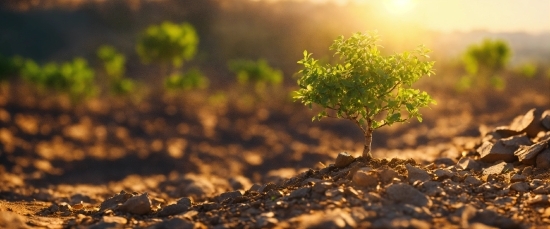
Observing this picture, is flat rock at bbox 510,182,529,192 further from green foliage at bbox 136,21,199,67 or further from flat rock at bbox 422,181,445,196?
green foliage at bbox 136,21,199,67

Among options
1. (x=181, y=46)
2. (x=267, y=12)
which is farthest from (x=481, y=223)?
(x=267, y=12)

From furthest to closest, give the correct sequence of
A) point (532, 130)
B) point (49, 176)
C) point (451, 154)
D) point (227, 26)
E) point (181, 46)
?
point (227, 26) < point (181, 46) < point (49, 176) < point (451, 154) < point (532, 130)

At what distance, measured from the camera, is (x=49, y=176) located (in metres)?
12.7

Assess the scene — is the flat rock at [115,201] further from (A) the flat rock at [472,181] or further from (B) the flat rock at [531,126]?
(B) the flat rock at [531,126]

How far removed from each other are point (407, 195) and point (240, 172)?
333 inches

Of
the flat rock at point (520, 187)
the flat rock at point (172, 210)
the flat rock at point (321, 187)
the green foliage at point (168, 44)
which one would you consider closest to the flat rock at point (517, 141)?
the flat rock at point (520, 187)

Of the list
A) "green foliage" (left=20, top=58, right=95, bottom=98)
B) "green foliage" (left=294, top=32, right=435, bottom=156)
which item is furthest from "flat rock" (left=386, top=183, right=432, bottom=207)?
"green foliage" (left=20, top=58, right=95, bottom=98)

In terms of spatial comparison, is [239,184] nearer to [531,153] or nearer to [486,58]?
[531,153]

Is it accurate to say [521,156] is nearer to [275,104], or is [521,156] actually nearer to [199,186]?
[199,186]

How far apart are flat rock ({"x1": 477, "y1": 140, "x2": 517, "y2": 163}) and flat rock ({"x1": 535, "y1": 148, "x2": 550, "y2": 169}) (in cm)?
45

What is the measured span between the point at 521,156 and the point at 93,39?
136 ft

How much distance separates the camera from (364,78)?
6.05 m

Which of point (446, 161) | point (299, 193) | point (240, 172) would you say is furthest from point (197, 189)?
point (299, 193)

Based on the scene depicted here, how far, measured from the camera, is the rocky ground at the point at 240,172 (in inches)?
203
